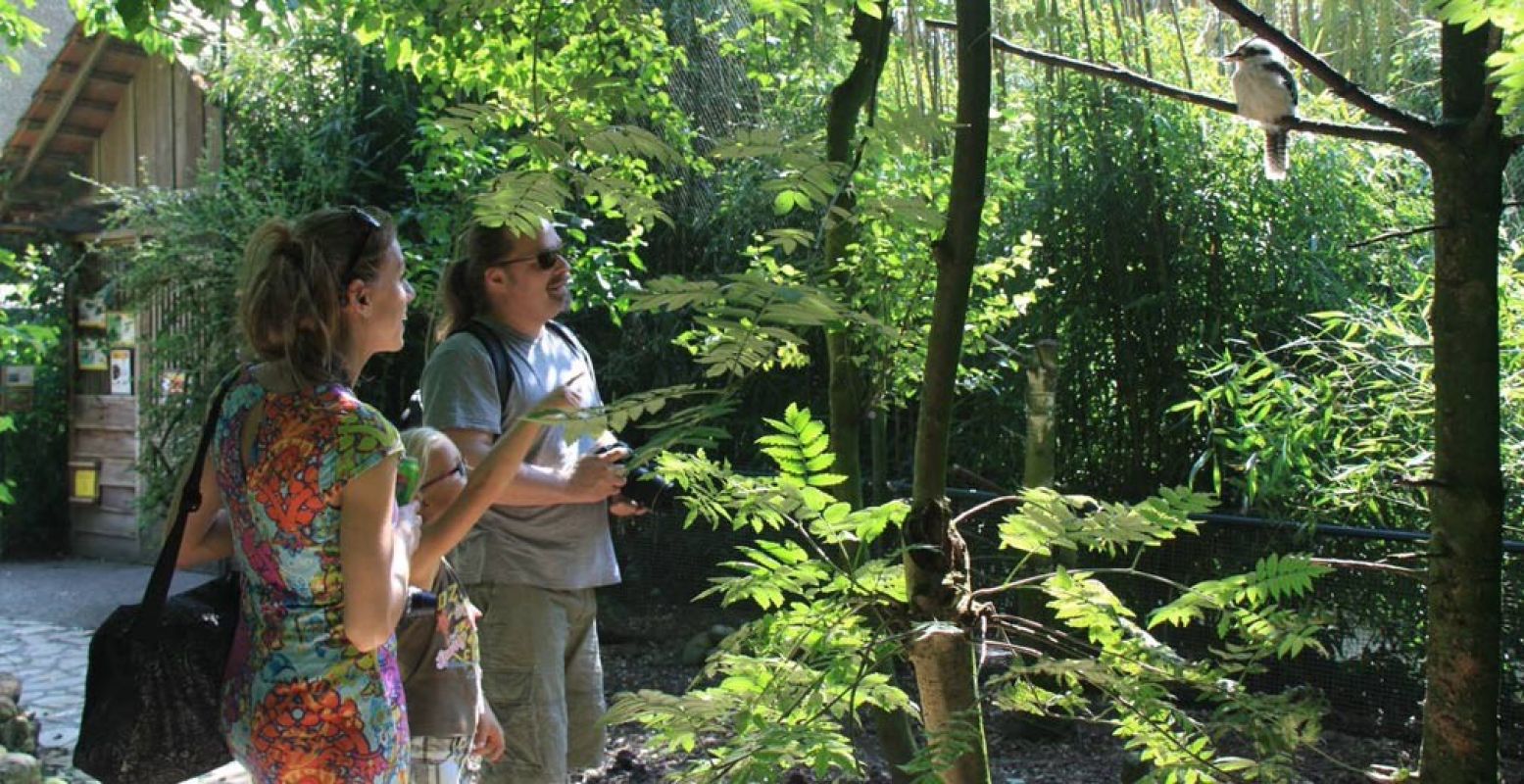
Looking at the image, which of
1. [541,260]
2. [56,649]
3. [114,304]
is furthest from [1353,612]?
[114,304]

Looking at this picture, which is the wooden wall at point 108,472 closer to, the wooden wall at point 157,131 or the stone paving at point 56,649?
the stone paving at point 56,649

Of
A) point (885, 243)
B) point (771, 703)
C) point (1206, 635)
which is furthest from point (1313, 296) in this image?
point (771, 703)

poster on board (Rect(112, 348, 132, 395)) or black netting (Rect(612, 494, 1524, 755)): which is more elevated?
poster on board (Rect(112, 348, 132, 395))

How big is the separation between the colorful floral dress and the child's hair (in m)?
0.25

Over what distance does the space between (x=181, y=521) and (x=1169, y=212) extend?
12.8 ft

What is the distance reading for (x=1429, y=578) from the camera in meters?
1.75

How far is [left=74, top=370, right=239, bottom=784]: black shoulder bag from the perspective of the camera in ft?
6.64

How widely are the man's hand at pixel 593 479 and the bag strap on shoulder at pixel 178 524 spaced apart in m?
0.78

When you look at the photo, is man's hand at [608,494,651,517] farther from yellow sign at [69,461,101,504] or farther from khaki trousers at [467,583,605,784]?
yellow sign at [69,461,101,504]

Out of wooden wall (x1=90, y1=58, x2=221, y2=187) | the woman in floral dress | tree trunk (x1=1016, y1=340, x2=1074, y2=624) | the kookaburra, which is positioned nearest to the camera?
the woman in floral dress

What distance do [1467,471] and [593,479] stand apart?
5.37 ft

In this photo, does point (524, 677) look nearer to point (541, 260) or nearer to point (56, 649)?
point (541, 260)

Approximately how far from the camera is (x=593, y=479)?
9.04 feet

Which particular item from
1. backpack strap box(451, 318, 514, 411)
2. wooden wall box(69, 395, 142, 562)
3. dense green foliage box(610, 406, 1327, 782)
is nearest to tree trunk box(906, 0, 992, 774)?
dense green foliage box(610, 406, 1327, 782)
